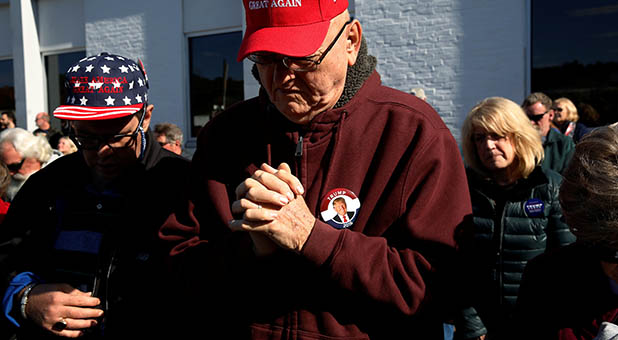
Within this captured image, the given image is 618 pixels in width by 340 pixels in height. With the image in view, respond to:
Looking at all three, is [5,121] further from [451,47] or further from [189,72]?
[451,47]

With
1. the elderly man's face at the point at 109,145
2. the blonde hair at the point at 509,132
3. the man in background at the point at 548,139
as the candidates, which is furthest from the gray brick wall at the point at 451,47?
the elderly man's face at the point at 109,145

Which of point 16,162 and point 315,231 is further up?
point 315,231

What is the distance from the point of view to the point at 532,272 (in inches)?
57.2

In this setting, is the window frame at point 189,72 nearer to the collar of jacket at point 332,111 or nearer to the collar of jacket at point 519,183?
the collar of jacket at point 519,183

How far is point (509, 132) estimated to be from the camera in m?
2.80

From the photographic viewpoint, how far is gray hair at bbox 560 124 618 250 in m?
1.21

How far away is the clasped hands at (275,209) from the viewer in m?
1.16

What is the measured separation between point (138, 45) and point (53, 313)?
28.9 feet

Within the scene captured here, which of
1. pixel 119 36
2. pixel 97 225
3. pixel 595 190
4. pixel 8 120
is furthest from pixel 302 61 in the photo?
pixel 8 120

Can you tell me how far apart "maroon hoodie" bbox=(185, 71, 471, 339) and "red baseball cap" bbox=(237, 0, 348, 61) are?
0.21m

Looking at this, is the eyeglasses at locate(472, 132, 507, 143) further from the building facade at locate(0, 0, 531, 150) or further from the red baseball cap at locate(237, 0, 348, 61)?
the building facade at locate(0, 0, 531, 150)

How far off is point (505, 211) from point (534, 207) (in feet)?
0.47

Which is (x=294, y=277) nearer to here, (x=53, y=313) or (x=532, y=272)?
(x=532, y=272)

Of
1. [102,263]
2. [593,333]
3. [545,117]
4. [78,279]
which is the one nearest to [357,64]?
[593,333]
